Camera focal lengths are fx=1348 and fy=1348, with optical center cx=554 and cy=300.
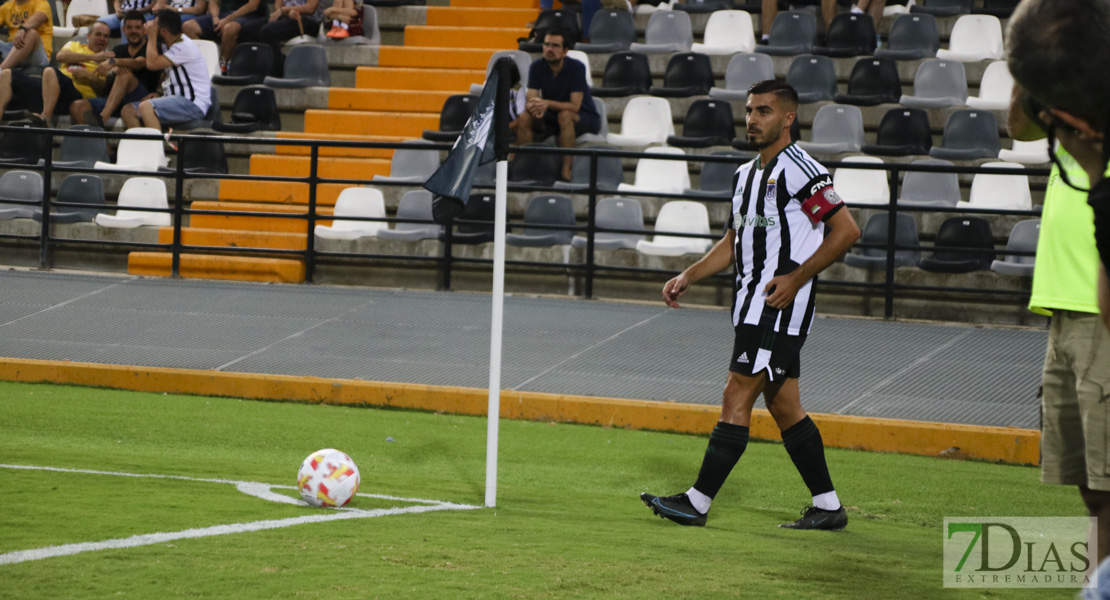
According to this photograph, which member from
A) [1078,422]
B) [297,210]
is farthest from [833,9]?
[1078,422]

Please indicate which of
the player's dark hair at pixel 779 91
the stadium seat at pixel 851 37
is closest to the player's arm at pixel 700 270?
the player's dark hair at pixel 779 91

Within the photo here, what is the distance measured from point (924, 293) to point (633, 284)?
9.97 ft

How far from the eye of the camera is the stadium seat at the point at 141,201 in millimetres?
16250

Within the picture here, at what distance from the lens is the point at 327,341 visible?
12203 mm

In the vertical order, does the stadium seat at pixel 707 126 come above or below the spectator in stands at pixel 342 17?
below

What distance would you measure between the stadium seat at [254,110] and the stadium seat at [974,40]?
8637mm

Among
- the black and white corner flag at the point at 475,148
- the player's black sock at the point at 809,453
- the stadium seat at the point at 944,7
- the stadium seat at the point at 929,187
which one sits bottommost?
the player's black sock at the point at 809,453

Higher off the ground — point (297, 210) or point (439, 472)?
point (297, 210)

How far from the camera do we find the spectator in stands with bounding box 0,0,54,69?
19094mm

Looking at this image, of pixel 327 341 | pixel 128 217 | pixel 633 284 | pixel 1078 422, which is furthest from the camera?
pixel 128 217

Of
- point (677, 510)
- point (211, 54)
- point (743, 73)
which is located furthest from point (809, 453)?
point (211, 54)

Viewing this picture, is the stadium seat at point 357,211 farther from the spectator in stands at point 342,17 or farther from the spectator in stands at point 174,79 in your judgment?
the spectator in stands at point 342,17

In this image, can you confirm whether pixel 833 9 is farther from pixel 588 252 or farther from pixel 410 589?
pixel 410 589

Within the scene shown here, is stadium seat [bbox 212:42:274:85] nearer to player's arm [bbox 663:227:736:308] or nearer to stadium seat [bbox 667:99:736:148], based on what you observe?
stadium seat [bbox 667:99:736:148]
